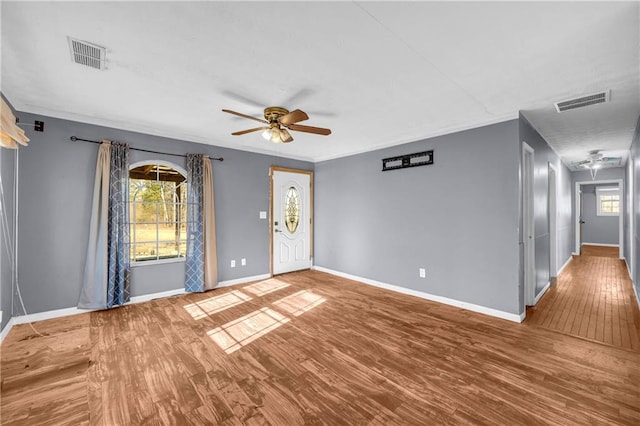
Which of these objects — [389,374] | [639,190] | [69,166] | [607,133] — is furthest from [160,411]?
[607,133]

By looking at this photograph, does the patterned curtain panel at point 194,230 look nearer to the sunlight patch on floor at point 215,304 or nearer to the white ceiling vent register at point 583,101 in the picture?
the sunlight patch on floor at point 215,304

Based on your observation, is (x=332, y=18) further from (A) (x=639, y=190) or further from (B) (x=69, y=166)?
(A) (x=639, y=190)

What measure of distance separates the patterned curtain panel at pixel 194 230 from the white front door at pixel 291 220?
1478 millimetres

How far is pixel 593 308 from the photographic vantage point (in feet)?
12.2

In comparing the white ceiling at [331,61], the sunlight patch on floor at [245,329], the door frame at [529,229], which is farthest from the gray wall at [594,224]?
the sunlight patch on floor at [245,329]

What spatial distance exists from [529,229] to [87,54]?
5339mm

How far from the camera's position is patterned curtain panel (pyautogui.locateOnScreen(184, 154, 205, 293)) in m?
4.45

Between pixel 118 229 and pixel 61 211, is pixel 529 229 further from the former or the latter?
pixel 61 211

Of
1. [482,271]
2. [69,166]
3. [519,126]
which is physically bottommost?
[482,271]

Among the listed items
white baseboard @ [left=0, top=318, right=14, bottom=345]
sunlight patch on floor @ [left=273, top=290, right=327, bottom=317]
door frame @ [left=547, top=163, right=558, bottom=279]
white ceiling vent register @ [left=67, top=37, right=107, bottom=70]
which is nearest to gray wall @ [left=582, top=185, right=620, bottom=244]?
door frame @ [left=547, top=163, right=558, bottom=279]

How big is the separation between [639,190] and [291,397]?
17.2 ft

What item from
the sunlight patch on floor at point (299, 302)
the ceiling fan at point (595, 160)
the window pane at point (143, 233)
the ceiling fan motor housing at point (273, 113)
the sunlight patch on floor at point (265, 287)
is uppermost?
the ceiling fan at point (595, 160)

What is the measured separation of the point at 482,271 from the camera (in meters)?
3.61

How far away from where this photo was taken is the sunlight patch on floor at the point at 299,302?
3.79 m
